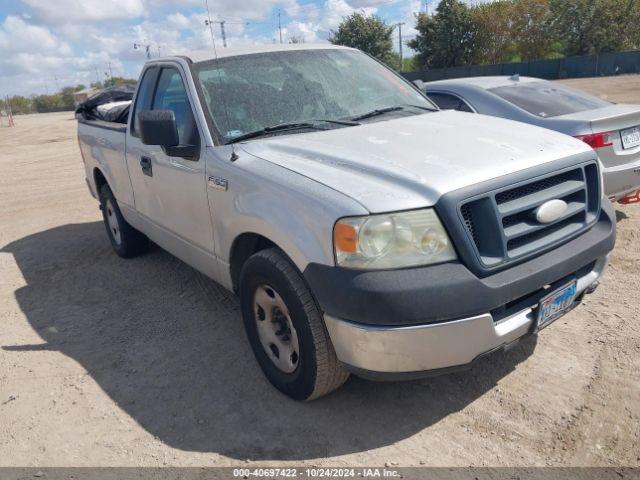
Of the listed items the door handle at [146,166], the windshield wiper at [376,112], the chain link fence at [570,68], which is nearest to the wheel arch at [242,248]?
the windshield wiper at [376,112]

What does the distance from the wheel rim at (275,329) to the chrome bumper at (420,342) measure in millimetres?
460

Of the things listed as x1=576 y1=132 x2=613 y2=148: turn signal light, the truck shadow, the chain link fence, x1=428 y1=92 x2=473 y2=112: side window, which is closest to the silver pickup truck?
the truck shadow

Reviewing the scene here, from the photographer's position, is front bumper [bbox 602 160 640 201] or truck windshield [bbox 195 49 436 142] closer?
truck windshield [bbox 195 49 436 142]

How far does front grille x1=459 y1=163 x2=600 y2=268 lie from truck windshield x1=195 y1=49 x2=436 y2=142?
131 cm

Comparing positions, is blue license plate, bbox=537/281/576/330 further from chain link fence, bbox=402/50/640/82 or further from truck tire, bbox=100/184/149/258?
chain link fence, bbox=402/50/640/82

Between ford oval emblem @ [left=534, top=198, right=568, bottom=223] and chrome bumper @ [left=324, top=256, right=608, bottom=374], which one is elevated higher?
ford oval emblem @ [left=534, top=198, right=568, bottom=223]

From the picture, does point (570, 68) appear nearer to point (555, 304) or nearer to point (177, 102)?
point (177, 102)

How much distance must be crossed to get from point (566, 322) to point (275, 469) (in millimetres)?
2270

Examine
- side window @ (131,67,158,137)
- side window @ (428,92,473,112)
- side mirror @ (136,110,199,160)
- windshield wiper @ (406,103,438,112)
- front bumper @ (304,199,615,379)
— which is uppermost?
side window @ (131,67,158,137)

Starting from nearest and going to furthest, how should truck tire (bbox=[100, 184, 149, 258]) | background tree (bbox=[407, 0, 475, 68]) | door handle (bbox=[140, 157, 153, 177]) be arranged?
door handle (bbox=[140, 157, 153, 177]) → truck tire (bbox=[100, 184, 149, 258]) → background tree (bbox=[407, 0, 475, 68])

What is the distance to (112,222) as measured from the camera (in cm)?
591

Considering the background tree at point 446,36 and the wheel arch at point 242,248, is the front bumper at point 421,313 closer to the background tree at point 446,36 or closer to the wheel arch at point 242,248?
the wheel arch at point 242,248

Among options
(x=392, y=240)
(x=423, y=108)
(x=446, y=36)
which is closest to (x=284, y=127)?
(x=423, y=108)

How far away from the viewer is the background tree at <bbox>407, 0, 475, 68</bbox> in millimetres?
49969
